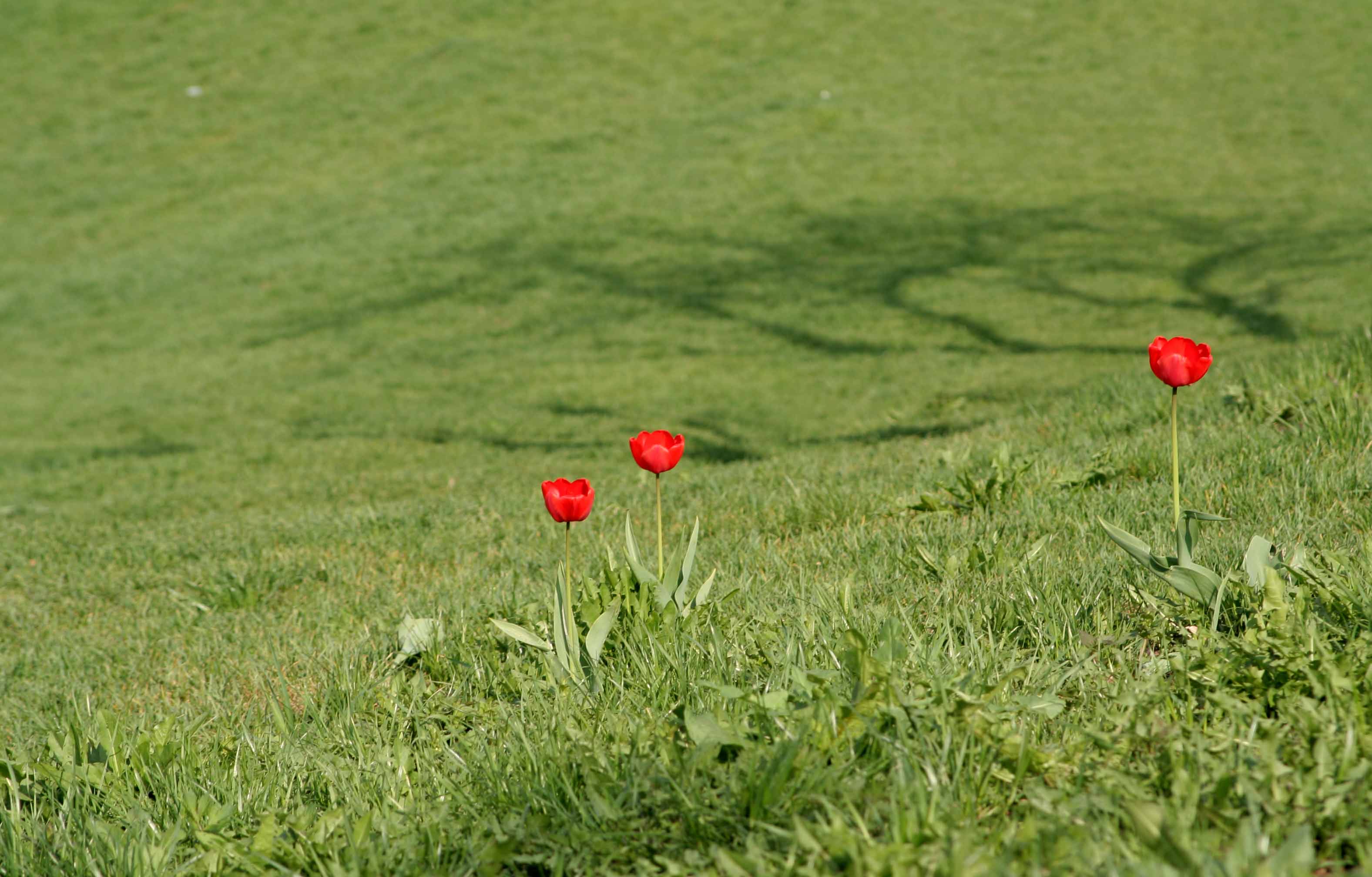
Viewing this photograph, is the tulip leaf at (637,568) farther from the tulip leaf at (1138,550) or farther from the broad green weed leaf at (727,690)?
the tulip leaf at (1138,550)

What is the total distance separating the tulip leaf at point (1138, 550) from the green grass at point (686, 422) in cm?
19

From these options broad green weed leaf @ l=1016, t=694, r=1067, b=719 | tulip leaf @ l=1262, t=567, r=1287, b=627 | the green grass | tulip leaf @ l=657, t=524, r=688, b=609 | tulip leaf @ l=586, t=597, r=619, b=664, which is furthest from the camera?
tulip leaf @ l=657, t=524, r=688, b=609

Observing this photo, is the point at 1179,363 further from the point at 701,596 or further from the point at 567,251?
the point at 567,251

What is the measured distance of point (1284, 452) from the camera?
4.32 m

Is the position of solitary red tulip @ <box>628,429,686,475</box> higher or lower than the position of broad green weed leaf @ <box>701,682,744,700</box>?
higher

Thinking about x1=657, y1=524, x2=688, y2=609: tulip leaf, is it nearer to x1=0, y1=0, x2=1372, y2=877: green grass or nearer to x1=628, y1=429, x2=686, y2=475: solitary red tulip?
x1=0, y1=0, x2=1372, y2=877: green grass

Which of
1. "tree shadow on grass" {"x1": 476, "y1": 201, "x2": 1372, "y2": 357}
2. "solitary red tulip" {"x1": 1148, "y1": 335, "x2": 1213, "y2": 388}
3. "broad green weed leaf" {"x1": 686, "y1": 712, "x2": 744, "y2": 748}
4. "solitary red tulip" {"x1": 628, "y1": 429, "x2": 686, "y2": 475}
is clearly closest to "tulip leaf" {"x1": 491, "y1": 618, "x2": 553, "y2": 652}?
"solitary red tulip" {"x1": 628, "y1": 429, "x2": 686, "y2": 475}

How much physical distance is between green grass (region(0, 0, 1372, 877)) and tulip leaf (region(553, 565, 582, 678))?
3.5 inches

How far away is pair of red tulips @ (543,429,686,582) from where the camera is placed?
274cm

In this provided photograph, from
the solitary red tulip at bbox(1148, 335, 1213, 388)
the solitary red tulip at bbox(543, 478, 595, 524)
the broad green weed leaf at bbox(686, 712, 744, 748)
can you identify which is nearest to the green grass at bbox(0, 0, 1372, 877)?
the broad green weed leaf at bbox(686, 712, 744, 748)

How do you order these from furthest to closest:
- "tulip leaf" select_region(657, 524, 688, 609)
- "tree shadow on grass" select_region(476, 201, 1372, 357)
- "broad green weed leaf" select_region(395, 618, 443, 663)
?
"tree shadow on grass" select_region(476, 201, 1372, 357), "broad green weed leaf" select_region(395, 618, 443, 663), "tulip leaf" select_region(657, 524, 688, 609)

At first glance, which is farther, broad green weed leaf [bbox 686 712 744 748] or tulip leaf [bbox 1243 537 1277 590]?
tulip leaf [bbox 1243 537 1277 590]

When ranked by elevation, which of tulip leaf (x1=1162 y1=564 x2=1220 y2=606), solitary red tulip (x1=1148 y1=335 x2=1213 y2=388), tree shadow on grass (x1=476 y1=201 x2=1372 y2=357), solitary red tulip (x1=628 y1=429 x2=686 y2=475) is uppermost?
solitary red tulip (x1=1148 y1=335 x2=1213 y2=388)

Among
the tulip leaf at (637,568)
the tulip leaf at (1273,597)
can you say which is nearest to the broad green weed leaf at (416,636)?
the tulip leaf at (637,568)
